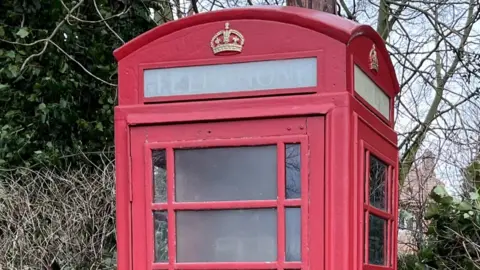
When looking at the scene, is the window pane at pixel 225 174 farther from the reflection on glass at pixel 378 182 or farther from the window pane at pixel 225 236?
the reflection on glass at pixel 378 182

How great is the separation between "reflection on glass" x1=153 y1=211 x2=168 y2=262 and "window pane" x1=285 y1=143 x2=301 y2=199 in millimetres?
512

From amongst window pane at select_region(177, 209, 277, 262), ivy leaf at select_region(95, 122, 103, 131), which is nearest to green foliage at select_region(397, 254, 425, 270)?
ivy leaf at select_region(95, 122, 103, 131)

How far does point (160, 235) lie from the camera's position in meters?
2.60

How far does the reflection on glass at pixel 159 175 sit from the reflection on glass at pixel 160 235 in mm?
64

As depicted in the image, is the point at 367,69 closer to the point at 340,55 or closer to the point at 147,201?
the point at 340,55

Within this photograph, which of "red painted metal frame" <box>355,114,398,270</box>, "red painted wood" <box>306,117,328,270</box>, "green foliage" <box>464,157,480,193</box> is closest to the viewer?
"red painted wood" <box>306,117,328,270</box>

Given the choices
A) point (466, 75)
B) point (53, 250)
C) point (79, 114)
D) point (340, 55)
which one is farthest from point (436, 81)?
point (340, 55)

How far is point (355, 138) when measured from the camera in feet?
8.05

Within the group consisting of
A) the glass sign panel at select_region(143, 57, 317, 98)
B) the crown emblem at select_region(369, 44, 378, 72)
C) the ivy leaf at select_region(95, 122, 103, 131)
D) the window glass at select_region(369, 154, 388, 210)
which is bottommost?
the window glass at select_region(369, 154, 388, 210)

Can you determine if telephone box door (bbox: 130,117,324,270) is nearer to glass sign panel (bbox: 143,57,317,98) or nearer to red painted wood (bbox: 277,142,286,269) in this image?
red painted wood (bbox: 277,142,286,269)

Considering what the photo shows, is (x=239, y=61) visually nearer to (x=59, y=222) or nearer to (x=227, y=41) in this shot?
(x=227, y=41)

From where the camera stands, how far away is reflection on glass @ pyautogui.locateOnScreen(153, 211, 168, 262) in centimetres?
260

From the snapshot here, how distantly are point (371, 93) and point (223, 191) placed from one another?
79cm

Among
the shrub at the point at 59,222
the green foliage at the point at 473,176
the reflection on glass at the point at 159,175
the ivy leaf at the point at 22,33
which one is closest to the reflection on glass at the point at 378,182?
the reflection on glass at the point at 159,175
